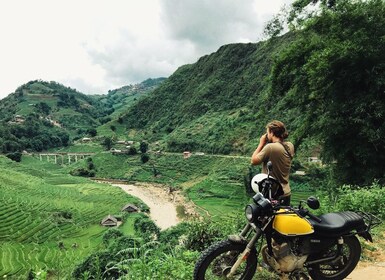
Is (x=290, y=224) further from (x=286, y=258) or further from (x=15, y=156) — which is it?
(x=15, y=156)

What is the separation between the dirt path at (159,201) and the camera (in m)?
42.1

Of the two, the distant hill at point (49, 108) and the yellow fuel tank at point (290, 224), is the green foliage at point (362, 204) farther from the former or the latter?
the distant hill at point (49, 108)

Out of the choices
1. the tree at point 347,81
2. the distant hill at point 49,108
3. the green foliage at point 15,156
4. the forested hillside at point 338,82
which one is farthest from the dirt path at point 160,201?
the distant hill at point 49,108

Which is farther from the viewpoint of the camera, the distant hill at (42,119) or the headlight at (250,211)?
the distant hill at (42,119)

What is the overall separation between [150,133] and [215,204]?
5181 centimetres

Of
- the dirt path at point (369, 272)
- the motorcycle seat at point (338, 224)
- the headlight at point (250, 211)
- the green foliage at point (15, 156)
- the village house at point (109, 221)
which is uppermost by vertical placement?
the headlight at point (250, 211)

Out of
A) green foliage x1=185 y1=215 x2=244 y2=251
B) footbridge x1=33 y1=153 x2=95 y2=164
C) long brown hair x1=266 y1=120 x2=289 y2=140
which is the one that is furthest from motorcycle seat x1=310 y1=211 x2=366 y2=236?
footbridge x1=33 y1=153 x2=95 y2=164

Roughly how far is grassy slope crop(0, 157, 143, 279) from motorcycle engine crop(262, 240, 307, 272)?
1641 centimetres

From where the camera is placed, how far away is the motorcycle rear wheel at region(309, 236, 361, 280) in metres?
3.73

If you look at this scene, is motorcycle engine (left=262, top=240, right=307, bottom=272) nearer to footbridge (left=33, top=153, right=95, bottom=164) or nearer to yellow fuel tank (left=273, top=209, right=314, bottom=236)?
yellow fuel tank (left=273, top=209, right=314, bottom=236)

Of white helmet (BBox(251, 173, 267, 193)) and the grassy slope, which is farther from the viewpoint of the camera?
the grassy slope

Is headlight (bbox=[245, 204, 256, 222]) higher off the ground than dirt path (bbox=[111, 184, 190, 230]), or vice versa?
headlight (bbox=[245, 204, 256, 222])

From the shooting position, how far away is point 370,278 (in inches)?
157

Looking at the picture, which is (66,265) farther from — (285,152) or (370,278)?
(370,278)
